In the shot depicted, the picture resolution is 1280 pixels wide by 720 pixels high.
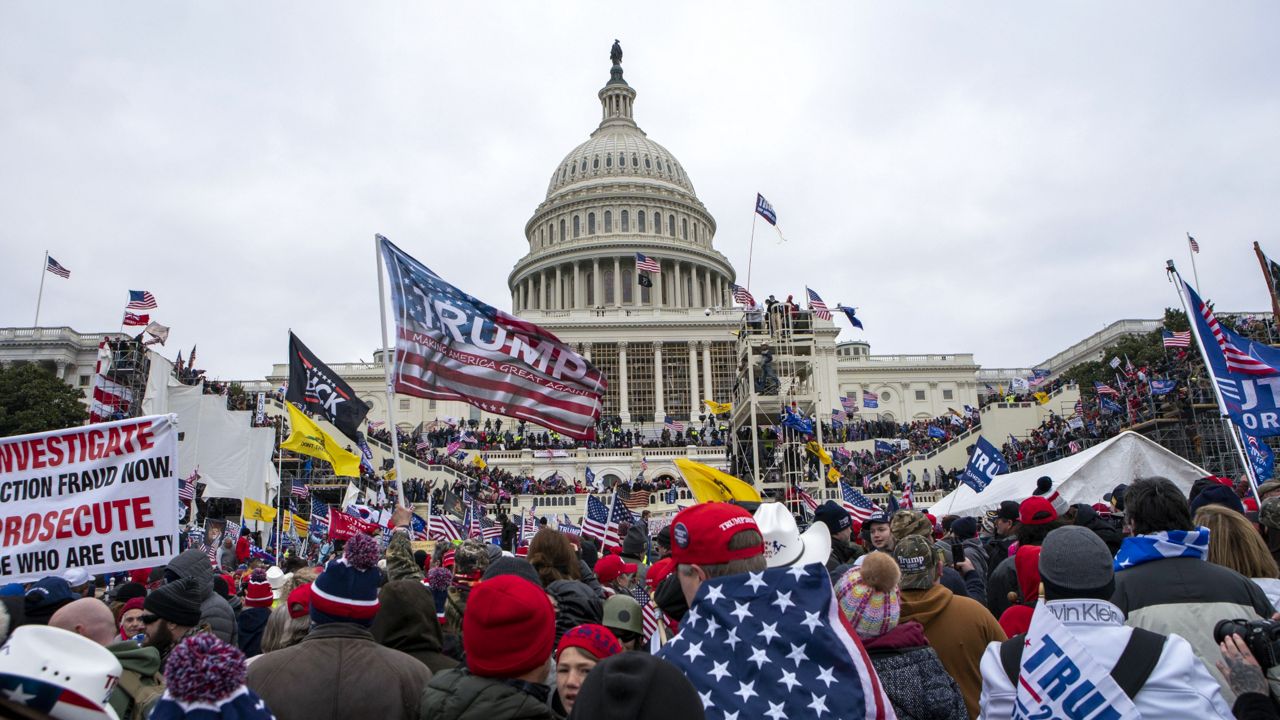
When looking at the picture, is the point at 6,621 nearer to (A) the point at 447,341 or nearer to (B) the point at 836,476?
(A) the point at 447,341

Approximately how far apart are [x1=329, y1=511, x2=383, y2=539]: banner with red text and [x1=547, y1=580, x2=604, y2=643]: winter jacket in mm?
7849

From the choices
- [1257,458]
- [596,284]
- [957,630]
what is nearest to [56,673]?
[957,630]

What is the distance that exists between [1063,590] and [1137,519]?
138 cm

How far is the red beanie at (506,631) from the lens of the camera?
3.33 m

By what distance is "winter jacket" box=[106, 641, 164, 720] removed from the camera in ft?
12.8

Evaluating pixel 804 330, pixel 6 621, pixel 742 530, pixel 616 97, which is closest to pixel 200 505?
pixel 804 330

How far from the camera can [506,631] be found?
3.34m

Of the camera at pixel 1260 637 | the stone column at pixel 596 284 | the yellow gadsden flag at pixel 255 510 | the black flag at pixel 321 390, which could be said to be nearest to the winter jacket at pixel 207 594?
the camera at pixel 1260 637

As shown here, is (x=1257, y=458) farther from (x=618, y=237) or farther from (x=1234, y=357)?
(x=618, y=237)

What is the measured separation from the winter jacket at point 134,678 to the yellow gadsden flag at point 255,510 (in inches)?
559

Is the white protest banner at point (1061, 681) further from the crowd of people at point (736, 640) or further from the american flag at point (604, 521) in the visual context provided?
the american flag at point (604, 521)

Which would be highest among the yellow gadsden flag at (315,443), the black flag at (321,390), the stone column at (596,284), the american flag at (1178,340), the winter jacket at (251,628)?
the stone column at (596,284)

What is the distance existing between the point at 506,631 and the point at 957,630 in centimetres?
229

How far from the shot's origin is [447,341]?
11320 millimetres
